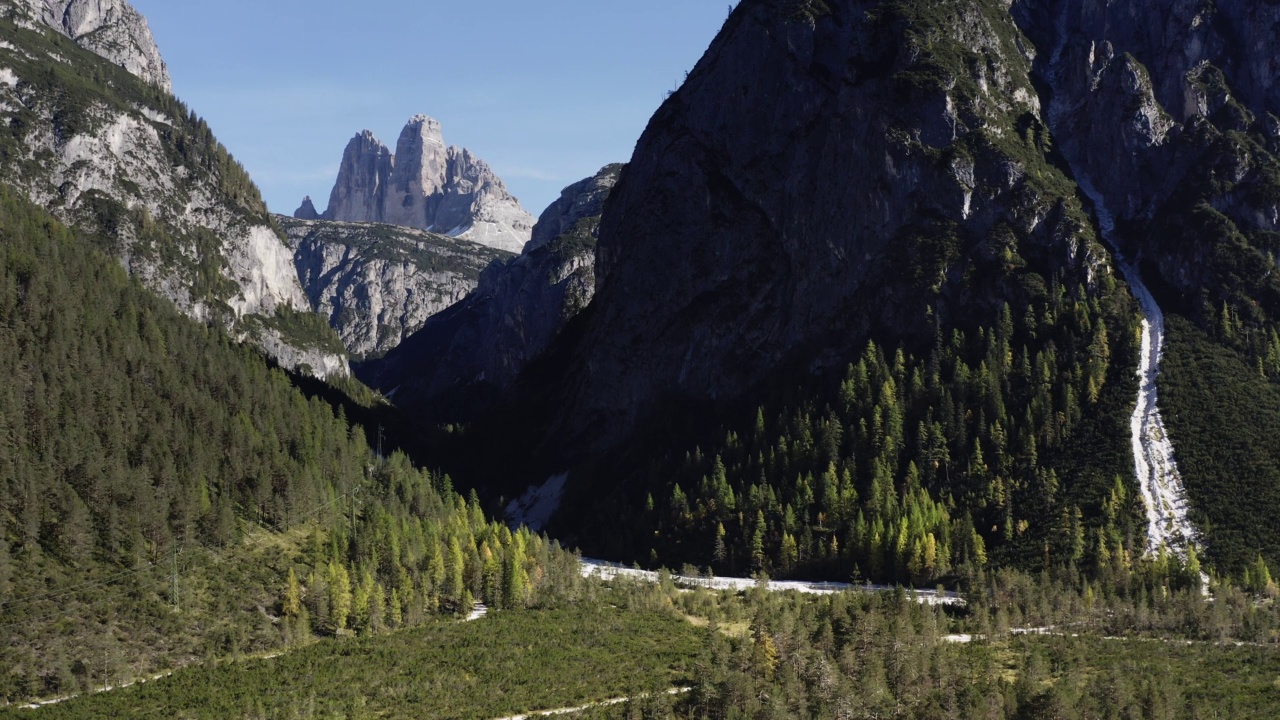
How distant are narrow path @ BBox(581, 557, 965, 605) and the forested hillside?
11.9 metres

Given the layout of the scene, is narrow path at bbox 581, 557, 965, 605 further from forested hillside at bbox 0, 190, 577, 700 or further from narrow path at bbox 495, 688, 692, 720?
narrow path at bbox 495, 688, 692, 720

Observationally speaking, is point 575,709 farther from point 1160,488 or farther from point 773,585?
point 1160,488

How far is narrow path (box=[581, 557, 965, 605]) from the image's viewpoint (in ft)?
566

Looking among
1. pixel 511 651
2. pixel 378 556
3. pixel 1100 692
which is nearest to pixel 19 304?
pixel 378 556

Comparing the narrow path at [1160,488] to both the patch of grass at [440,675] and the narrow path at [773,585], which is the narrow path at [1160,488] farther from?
the patch of grass at [440,675]

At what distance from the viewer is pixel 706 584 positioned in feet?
599

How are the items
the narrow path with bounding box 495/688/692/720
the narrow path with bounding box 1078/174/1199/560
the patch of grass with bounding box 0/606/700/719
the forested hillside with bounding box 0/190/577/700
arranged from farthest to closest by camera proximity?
the narrow path with bounding box 1078/174/1199/560 < the forested hillside with bounding box 0/190/577/700 < the narrow path with bounding box 495/688/692/720 < the patch of grass with bounding box 0/606/700/719

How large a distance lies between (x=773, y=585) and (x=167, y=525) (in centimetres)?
8082

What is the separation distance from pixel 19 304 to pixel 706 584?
10127 centimetres

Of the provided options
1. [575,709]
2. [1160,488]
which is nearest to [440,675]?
[575,709]

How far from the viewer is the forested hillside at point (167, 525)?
431 ft

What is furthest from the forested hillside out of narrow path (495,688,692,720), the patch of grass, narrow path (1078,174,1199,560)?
narrow path (1078,174,1199,560)

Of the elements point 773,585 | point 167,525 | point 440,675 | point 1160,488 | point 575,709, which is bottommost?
point 575,709

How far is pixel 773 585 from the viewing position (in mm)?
183750
